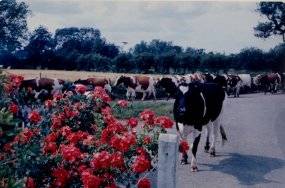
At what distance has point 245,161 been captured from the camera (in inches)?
408

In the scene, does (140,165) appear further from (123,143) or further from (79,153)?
(79,153)

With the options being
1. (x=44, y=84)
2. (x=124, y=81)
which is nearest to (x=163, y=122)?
(x=44, y=84)

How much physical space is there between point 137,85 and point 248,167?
21022 millimetres

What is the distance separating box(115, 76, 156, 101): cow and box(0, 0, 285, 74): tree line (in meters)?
2.65

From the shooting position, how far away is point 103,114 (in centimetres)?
622

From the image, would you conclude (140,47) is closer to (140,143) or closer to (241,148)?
(241,148)

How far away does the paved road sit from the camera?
28.4 ft

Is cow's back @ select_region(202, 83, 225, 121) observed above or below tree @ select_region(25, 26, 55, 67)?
below

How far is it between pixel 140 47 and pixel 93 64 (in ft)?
64.3

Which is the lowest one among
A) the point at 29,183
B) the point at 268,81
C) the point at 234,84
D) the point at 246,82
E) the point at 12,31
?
the point at 29,183

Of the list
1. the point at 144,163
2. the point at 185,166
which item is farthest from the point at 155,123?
the point at 185,166

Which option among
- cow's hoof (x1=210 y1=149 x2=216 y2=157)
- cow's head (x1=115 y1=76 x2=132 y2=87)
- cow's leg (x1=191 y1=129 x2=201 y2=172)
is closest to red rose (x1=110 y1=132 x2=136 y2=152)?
cow's leg (x1=191 y1=129 x2=201 y2=172)

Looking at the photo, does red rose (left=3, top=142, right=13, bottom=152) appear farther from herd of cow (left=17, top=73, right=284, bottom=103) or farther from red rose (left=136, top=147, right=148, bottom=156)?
herd of cow (left=17, top=73, right=284, bottom=103)

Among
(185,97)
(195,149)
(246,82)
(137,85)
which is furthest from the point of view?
(246,82)
